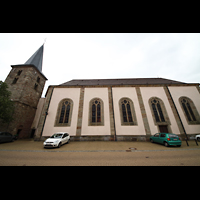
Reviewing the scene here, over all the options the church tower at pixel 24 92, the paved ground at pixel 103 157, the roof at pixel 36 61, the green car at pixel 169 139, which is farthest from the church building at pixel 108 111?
the paved ground at pixel 103 157

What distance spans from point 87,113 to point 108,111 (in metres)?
3.11

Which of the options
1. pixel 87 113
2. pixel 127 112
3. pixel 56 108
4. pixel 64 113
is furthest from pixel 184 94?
pixel 56 108

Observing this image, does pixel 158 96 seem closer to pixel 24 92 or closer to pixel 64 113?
pixel 64 113

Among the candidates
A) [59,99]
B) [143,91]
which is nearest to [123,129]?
[143,91]

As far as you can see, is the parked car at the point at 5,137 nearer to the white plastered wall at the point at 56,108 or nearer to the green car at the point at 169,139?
the white plastered wall at the point at 56,108

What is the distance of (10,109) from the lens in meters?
11.8

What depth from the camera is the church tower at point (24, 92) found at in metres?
13.4

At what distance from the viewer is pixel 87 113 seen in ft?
41.1

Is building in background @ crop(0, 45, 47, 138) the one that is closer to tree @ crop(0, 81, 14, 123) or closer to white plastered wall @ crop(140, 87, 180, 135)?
tree @ crop(0, 81, 14, 123)
